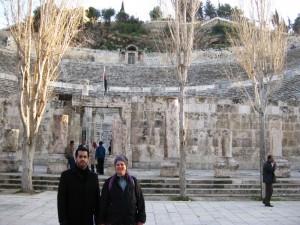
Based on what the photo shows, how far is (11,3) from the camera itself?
956cm

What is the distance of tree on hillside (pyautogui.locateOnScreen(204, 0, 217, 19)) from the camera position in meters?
71.3

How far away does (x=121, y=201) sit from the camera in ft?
11.8

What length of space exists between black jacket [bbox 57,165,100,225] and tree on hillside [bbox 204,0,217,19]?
71778 millimetres

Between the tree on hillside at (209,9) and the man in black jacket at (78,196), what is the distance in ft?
235

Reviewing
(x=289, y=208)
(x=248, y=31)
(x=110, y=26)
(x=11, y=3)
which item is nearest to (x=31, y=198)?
(x=11, y=3)

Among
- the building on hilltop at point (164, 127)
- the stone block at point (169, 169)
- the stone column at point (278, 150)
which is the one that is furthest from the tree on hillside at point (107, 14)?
the stone block at point (169, 169)

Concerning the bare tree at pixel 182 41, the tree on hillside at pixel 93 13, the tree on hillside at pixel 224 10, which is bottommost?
the bare tree at pixel 182 41

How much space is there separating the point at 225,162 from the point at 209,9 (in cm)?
6537

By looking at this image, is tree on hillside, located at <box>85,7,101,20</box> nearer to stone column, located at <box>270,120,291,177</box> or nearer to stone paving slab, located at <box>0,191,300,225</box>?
stone column, located at <box>270,120,291,177</box>

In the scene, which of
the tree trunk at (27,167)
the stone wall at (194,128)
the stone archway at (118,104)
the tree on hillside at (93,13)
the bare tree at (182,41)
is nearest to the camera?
the bare tree at (182,41)

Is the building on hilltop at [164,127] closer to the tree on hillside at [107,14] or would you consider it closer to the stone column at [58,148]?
the stone column at [58,148]

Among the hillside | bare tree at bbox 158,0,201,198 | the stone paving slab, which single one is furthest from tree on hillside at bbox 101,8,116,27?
the stone paving slab

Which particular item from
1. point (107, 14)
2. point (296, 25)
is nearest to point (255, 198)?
point (296, 25)

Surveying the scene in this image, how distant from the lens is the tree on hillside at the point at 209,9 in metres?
71.3
